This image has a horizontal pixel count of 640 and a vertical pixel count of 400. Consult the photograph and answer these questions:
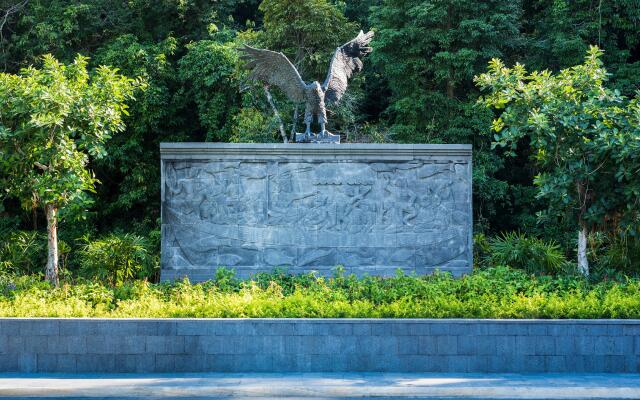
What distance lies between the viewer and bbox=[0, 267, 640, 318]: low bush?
10195mm

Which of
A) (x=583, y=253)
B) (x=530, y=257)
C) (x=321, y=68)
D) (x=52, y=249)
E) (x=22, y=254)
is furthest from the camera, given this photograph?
(x=321, y=68)

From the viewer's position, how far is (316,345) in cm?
963

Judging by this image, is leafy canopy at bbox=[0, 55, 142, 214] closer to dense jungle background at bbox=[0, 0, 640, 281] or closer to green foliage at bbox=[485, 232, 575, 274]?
dense jungle background at bbox=[0, 0, 640, 281]

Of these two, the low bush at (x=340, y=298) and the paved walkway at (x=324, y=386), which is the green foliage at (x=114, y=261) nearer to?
the low bush at (x=340, y=298)

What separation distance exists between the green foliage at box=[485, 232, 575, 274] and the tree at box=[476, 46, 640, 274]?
83 cm

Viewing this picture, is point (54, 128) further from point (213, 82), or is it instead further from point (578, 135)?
point (578, 135)

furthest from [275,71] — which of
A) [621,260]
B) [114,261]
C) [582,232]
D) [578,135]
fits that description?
[621,260]

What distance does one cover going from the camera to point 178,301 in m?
11.0

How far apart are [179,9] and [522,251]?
498 inches

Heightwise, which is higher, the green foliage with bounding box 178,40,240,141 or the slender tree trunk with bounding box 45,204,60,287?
the green foliage with bounding box 178,40,240,141

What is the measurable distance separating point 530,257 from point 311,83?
5.01 m

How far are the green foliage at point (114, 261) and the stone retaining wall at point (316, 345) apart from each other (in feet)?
14.6

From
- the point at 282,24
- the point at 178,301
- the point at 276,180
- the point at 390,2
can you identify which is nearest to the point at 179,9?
the point at 282,24

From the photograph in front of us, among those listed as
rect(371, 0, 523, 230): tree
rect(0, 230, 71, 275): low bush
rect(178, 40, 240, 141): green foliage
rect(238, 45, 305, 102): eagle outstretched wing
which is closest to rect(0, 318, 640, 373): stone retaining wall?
rect(238, 45, 305, 102): eagle outstretched wing
